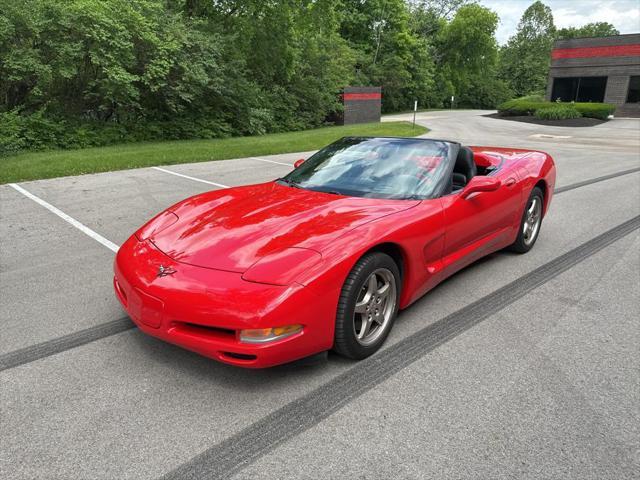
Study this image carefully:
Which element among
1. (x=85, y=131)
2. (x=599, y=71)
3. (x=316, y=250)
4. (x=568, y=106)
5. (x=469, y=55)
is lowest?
(x=85, y=131)

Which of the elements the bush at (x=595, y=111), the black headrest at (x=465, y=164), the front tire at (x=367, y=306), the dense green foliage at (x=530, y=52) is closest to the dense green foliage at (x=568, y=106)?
the bush at (x=595, y=111)

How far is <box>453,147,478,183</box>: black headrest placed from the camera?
4.08m

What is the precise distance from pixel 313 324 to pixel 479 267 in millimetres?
2597

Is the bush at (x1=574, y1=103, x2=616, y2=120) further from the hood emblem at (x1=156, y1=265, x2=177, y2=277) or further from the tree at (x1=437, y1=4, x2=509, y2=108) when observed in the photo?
the hood emblem at (x1=156, y1=265, x2=177, y2=277)

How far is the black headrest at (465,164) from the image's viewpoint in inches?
161

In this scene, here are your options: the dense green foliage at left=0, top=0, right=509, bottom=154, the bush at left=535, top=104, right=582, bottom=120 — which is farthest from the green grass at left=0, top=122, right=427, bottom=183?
the bush at left=535, top=104, right=582, bottom=120

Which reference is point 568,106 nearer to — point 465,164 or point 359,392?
point 465,164

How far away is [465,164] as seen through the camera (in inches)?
162

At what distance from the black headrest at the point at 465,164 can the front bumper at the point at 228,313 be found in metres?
2.06

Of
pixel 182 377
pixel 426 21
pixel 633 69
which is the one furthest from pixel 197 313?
pixel 426 21

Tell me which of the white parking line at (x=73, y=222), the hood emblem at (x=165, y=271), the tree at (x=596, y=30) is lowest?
the white parking line at (x=73, y=222)

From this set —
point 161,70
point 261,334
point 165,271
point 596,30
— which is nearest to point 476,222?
point 261,334

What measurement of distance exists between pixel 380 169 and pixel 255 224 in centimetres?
124

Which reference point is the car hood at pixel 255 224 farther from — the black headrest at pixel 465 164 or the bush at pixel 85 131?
the bush at pixel 85 131
